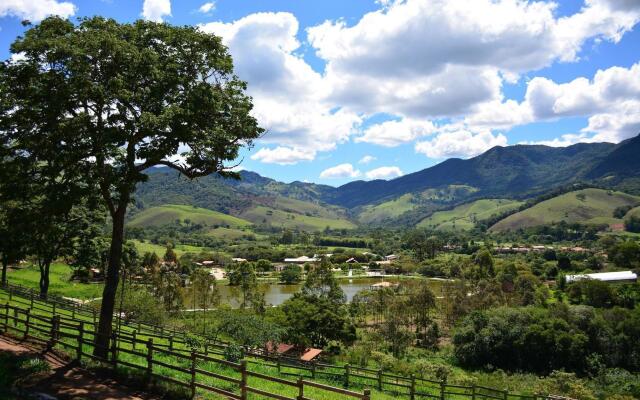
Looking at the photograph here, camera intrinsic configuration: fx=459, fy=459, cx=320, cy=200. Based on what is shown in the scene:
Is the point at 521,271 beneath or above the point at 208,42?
beneath

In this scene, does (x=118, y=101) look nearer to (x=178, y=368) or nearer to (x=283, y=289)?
(x=178, y=368)

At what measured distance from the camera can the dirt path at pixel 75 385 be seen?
46.6 ft

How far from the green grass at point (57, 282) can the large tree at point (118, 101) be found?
50.2 metres

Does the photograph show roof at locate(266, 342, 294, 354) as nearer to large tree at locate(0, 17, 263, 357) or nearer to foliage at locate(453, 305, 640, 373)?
foliage at locate(453, 305, 640, 373)

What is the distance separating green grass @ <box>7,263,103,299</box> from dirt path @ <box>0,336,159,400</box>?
161 feet

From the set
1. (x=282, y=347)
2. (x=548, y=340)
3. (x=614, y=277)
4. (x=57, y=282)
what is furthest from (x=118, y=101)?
(x=614, y=277)

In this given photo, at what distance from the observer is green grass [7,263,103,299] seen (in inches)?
2392

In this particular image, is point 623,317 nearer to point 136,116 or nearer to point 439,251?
point 136,116

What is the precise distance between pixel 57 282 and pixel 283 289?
5407 centimetres

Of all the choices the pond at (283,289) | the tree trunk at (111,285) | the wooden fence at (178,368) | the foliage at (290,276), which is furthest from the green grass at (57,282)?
the foliage at (290,276)

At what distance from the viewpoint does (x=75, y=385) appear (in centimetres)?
1503

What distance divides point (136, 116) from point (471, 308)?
6542cm

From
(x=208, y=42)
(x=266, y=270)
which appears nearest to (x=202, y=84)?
(x=208, y=42)

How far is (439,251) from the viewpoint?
19962cm
